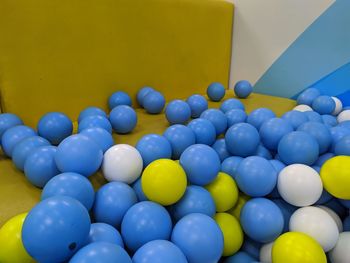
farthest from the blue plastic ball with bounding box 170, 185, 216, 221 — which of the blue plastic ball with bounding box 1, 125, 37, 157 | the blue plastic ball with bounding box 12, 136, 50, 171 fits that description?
the blue plastic ball with bounding box 1, 125, 37, 157

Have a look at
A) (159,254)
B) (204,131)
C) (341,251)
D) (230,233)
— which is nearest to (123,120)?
(204,131)

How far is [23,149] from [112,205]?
0.42m

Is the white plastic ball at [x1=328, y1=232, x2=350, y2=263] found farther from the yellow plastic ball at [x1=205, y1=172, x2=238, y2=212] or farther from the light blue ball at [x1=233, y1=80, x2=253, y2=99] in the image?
the light blue ball at [x1=233, y1=80, x2=253, y2=99]

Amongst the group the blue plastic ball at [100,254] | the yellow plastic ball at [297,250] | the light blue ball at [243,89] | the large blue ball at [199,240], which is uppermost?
the blue plastic ball at [100,254]

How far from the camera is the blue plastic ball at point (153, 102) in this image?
175 centimetres

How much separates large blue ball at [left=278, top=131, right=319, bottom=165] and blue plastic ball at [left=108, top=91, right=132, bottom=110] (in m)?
0.89

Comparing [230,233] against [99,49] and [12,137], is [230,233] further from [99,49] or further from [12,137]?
[99,49]

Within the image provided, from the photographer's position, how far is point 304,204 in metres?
0.96

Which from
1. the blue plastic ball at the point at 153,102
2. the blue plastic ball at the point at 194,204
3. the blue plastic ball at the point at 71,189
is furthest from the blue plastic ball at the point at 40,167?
the blue plastic ball at the point at 153,102

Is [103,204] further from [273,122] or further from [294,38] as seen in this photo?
[294,38]

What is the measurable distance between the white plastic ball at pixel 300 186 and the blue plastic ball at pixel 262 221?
0.22 feet

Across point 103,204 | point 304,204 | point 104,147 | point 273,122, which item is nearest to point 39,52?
point 104,147

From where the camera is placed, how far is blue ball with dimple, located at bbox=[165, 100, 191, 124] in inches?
62.1

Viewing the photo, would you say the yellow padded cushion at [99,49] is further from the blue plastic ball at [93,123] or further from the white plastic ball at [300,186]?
the white plastic ball at [300,186]
